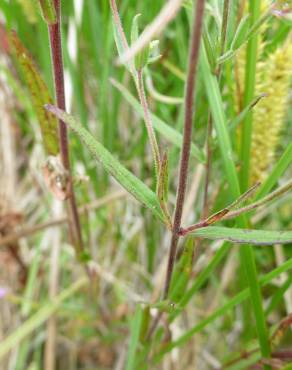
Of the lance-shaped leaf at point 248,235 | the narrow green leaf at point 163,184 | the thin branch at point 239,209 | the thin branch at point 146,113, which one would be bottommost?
the lance-shaped leaf at point 248,235

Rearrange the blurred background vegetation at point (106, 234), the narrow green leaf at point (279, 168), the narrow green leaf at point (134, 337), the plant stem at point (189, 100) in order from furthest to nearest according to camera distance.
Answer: the blurred background vegetation at point (106, 234)
the narrow green leaf at point (134, 337)
the narrow green leaf at point (279, 168)
the plant stem at point (189, 100)

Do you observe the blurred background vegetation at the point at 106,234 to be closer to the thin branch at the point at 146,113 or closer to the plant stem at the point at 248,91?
the plant stem at the point at 248,91

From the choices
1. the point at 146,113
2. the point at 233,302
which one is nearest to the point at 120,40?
the point at 146,113

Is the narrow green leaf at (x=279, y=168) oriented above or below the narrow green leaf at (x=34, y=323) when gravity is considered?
above

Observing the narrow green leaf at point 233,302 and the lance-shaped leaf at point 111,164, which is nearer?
the lance-shaped leaf at point 111,164

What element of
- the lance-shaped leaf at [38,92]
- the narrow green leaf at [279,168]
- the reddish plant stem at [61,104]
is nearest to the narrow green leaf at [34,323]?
the reddish plant stem at [61,104]
